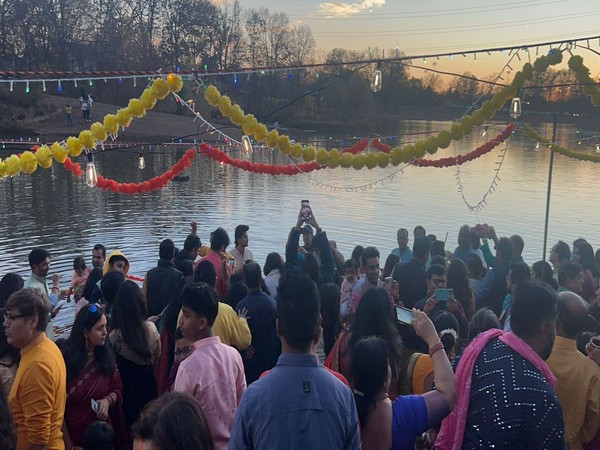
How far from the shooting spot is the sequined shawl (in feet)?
8.46

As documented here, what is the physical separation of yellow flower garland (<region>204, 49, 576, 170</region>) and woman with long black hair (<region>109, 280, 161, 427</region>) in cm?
415

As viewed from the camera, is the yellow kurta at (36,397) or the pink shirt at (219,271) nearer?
the yellow kurta at (36,397)

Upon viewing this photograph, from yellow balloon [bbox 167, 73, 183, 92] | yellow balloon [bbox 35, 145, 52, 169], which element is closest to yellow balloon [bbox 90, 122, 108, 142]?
yellow balloon [bbox 35, 145, 52, 169]

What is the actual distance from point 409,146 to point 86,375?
5.85 meters

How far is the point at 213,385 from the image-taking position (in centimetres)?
296

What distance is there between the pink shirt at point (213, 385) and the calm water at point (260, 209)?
9653mm

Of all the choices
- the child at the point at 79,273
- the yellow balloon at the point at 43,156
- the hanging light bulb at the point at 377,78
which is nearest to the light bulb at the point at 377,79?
→ the hanging light bulb at the point at 377,78

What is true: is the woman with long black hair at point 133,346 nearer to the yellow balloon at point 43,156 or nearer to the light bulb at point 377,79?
the yellow balloon at point 43,156

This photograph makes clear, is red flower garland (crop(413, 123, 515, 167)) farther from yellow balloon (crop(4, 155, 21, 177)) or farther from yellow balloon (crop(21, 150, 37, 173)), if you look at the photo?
yellow balloon (crop(4, 155, 21, 177))

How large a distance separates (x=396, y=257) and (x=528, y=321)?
5.22 m

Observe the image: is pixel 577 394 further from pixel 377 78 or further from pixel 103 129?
pixel 103 129

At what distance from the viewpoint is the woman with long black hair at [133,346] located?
3.89 metres

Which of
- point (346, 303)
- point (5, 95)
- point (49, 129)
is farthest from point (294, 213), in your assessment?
point (5, 95)

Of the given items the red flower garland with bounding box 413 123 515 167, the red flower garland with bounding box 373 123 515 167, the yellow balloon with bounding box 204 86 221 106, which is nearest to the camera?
the yellow balloon with bounding box 204 86 221 106
